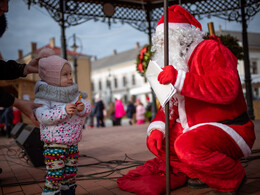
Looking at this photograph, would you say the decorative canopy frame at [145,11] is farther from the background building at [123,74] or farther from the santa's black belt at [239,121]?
the background building at [123,74]

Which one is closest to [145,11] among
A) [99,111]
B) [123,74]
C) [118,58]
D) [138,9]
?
[138,9]

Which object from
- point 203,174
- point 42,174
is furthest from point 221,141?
point 42,174

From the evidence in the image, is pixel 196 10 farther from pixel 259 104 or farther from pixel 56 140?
pixel 56 140

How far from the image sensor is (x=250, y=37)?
3681 cm

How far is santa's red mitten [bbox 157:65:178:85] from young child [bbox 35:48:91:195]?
2.33ft

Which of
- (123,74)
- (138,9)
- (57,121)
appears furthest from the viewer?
(123,74)

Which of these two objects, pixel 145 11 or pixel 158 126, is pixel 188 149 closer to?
pixel 158 126

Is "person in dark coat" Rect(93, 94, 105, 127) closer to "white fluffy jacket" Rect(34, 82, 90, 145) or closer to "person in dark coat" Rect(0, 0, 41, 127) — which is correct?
"person in dark coat" Rect(0, 0, 41, 127)

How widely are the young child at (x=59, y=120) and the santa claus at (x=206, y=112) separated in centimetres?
65

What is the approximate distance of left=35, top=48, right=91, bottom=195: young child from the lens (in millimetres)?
2051

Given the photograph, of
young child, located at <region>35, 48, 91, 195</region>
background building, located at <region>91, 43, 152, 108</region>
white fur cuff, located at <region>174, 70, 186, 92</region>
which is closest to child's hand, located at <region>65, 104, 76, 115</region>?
young child, located at <region>35, 48, 91, 195</region>

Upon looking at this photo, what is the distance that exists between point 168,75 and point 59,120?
97 cm

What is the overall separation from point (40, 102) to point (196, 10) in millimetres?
7047

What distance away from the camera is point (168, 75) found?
1.96 meters
